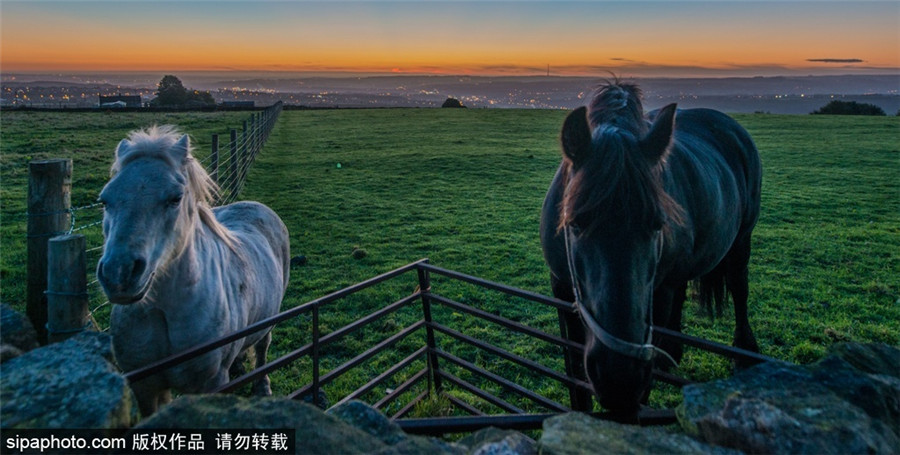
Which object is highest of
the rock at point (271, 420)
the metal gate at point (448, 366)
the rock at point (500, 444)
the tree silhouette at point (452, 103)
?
the tree silhouette at point (452, 103)

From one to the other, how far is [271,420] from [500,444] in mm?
694

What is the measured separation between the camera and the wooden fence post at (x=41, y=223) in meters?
2.60

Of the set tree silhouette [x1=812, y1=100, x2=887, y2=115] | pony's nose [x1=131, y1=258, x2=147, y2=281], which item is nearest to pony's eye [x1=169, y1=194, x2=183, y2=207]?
pony's nose [x1=131, y1=258, x2=147, y2=281]

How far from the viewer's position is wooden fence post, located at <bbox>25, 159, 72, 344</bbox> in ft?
8.54

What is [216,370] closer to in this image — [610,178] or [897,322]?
[610,178]

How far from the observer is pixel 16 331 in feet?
6.23

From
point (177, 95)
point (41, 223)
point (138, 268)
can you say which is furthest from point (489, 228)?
point (177, 95)

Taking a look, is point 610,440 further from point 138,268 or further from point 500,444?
point 138,268

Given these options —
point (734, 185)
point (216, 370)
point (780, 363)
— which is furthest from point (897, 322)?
point (216, 370)

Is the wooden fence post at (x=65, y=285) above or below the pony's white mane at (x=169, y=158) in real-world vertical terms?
below

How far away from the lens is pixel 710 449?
1428 mm

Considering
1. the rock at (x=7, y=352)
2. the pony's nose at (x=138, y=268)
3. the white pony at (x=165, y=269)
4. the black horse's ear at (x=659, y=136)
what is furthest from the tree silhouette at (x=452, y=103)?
the rock at (x=7, y=352)

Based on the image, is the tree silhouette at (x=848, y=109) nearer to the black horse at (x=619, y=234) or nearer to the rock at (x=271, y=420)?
the black horse at (x=619, y=234)

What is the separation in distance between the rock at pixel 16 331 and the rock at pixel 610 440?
2086 millimetres
